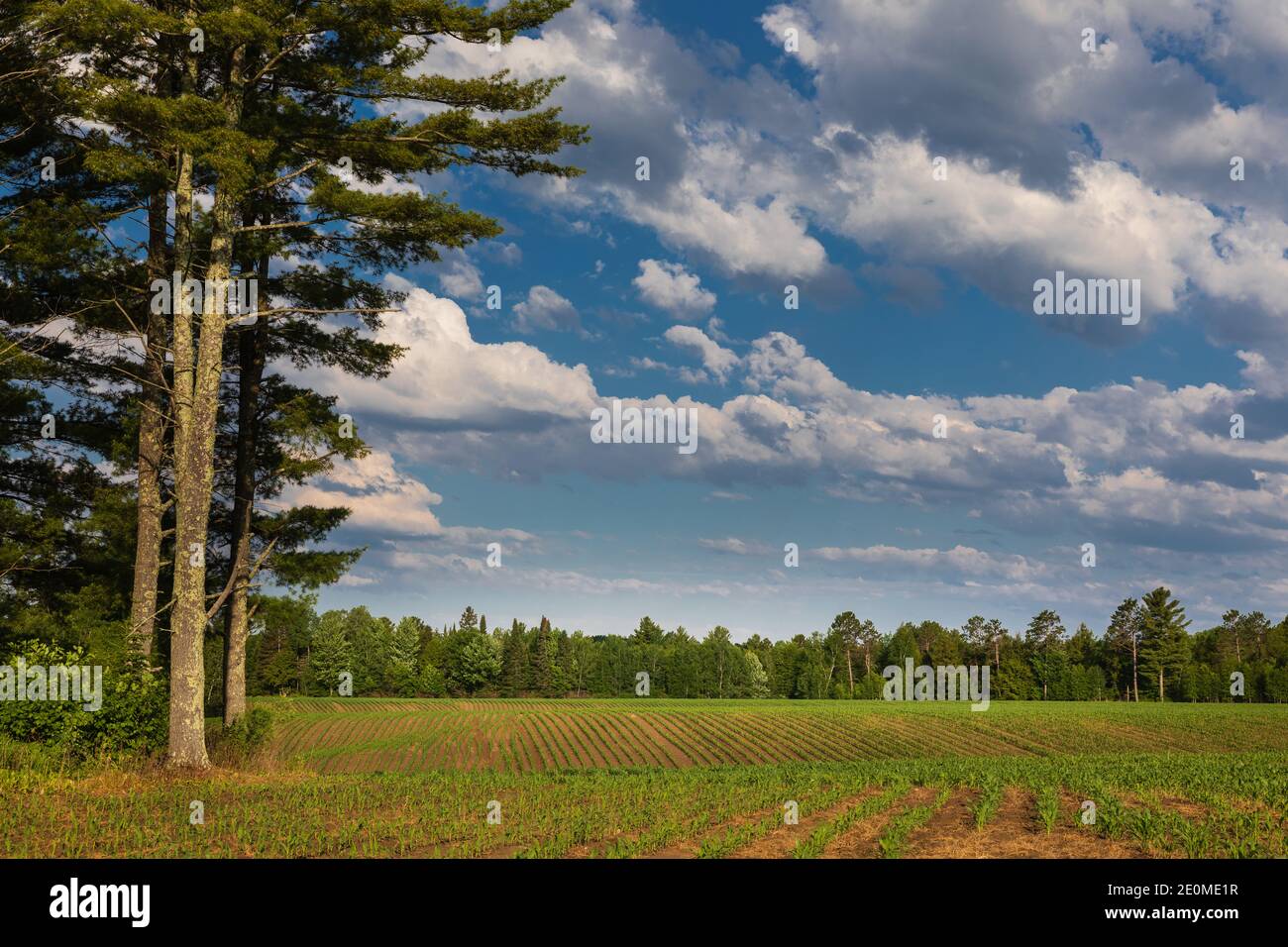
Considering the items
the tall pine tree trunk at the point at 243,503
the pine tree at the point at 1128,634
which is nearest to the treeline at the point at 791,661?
the pine tree at the point at 1128,634

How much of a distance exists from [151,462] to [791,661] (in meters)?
117

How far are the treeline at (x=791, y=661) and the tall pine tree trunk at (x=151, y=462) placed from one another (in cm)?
6737

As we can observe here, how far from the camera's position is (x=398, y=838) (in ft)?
31.4

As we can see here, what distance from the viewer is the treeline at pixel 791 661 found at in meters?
98.4

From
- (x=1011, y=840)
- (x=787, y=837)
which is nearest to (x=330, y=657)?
(x=787, y=837)

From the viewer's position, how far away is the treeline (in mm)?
98375

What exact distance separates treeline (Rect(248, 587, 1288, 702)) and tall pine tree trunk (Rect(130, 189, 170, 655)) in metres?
67.4

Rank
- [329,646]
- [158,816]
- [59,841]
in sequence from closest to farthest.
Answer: [59,841] < [158,816] < [329,646]

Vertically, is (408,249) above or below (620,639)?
above

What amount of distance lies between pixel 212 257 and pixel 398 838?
1236cm

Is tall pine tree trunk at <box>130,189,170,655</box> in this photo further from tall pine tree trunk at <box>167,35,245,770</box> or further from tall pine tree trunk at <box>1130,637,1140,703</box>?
tall pine tree trunk at <box>1130,637,1140,703</box>

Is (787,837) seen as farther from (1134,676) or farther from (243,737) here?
(1134,676)
